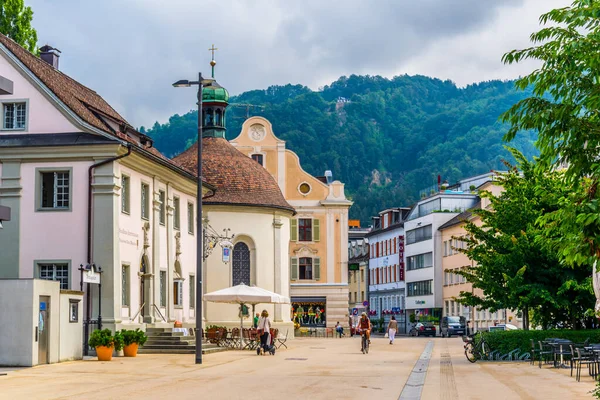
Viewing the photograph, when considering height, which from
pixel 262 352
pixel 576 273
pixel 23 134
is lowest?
pixel 262 352

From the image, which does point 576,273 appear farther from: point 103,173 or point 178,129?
point 178,129

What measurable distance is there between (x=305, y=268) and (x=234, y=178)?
20.8 m

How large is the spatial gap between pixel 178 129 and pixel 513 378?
13069 centimetres

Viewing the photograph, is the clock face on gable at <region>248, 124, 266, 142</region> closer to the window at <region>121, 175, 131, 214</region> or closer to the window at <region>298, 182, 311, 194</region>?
the window at <region>298, 182, 311, 194</region>

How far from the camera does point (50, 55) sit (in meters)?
44.7

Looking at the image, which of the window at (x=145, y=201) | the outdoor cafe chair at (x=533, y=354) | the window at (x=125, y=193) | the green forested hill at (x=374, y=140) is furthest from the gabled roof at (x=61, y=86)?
the green forested hill at (x=374, y=140)

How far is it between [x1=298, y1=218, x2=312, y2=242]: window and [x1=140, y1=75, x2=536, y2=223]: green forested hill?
66.3 m

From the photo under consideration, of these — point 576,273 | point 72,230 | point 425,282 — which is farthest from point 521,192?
point 425,282

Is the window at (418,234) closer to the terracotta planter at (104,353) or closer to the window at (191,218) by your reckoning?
the window at (191,218)

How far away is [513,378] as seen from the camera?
2503 cm

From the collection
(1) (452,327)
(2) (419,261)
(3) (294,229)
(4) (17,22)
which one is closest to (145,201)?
(4) (17,22)

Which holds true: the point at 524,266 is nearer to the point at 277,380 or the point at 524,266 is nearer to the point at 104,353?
the point at 277,380

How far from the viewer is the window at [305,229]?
78750mm

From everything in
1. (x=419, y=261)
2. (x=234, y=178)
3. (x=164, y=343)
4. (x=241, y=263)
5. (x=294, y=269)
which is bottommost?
(x=164, y=343)
